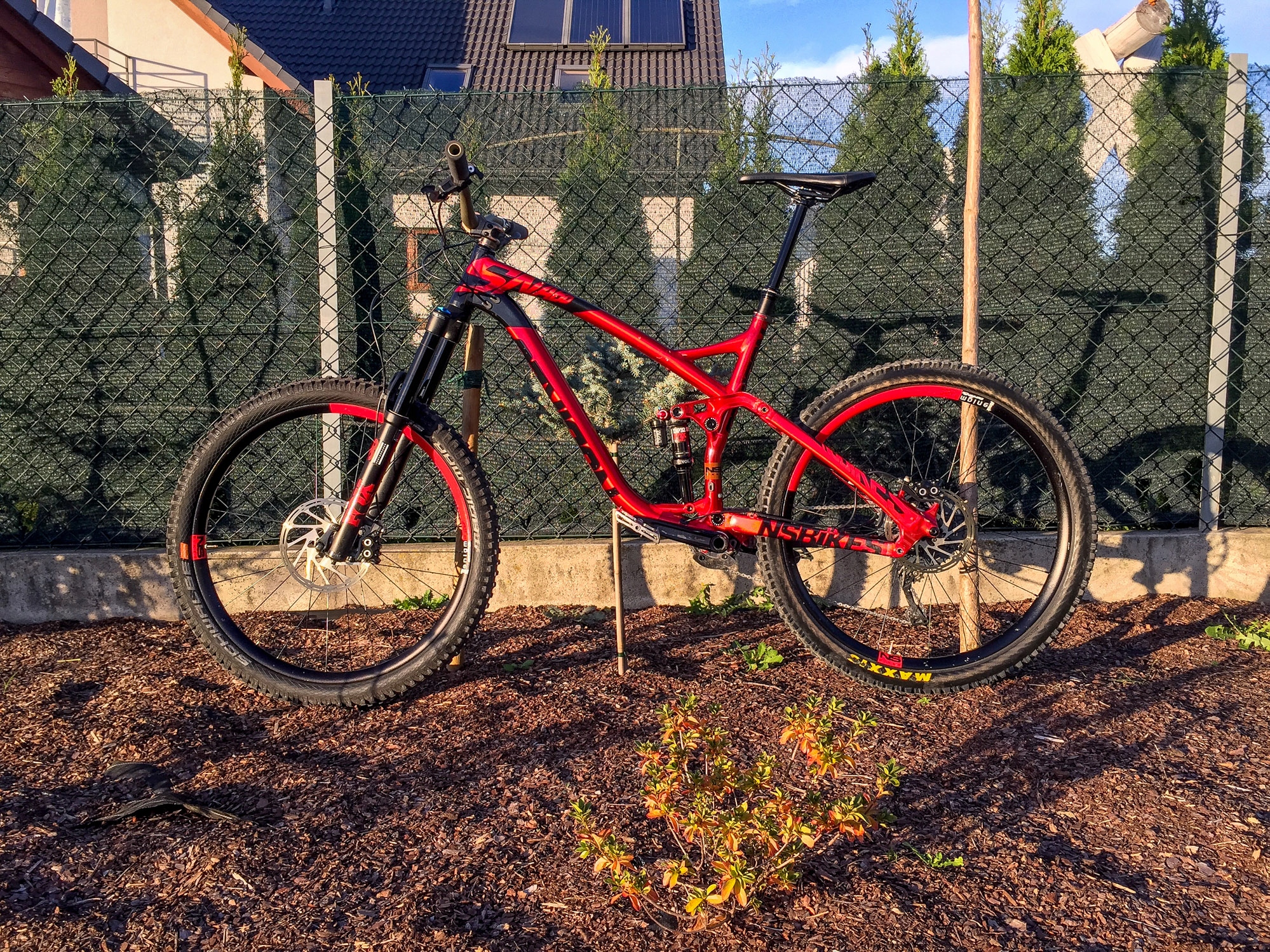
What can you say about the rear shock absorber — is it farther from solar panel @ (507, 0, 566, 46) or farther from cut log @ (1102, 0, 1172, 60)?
solar panel @ (507, 0, 566, 46)

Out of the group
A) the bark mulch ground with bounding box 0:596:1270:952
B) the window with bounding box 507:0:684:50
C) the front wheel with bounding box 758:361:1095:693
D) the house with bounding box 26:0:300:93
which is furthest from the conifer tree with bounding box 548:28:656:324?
the window with bounding box 507:0:684:50

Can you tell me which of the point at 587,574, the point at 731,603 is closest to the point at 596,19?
the point at 587,574

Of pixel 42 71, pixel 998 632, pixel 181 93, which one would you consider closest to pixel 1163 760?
pixel 998 632

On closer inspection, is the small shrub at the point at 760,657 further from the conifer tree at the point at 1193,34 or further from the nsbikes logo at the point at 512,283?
the conifer tree at the point at 1193,34

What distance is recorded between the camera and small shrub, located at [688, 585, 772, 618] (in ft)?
12.0

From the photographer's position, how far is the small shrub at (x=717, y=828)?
5.44 ft

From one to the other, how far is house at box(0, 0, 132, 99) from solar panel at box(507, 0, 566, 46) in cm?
923

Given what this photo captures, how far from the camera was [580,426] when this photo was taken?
2.90 m

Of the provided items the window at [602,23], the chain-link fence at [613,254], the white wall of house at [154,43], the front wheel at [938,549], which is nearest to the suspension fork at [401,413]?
the chain-link fence at [613,254]

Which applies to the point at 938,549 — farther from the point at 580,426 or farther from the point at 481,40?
the point at 481,40

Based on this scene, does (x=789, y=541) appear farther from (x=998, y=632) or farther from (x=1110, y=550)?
(x=1110, y=550)

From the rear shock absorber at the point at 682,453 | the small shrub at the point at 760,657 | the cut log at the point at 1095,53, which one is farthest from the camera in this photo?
the cut log at the point at 1095,53

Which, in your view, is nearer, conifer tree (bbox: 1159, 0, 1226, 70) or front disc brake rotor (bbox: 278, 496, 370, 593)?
front disc brake rotor (bbox: 278, 496, 370, 593)

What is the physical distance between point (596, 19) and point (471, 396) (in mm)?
15907
